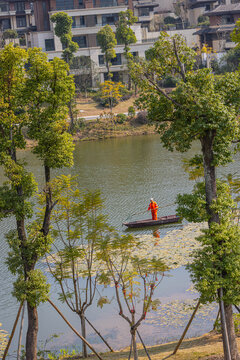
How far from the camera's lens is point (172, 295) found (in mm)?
23625

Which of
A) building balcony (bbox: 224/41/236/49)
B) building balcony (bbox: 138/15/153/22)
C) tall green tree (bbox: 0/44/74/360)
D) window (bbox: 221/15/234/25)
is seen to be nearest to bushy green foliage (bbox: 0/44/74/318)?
tall green tree (bbox: 0/44/74/360)

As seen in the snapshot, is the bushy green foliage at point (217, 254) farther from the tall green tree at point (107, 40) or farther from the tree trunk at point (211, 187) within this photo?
the tall green tree at point (107, 40)

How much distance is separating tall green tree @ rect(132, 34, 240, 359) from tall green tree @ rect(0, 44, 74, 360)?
318cm

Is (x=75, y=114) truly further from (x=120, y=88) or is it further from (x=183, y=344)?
(x=183, y=344)

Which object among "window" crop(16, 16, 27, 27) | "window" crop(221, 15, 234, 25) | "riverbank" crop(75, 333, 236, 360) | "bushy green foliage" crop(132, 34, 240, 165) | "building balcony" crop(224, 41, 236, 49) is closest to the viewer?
"bushy green foliage" crop(132, 34, 240, 165)

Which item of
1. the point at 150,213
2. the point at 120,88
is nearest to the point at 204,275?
the point at 150,213

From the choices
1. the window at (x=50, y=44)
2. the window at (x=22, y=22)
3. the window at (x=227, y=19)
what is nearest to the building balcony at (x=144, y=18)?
the window at (x=22, y=22)

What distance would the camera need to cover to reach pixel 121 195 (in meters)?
37.4

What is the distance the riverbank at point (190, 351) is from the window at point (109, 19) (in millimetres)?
70563

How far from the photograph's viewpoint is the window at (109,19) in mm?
84250

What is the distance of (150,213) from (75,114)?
3250 cm

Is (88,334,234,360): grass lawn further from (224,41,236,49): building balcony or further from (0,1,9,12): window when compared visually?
(0,1,9,12): window

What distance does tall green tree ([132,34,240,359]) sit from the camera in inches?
615

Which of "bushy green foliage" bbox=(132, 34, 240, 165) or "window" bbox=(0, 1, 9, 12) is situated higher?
"window" bbox=(0, 1, 9, 12)
